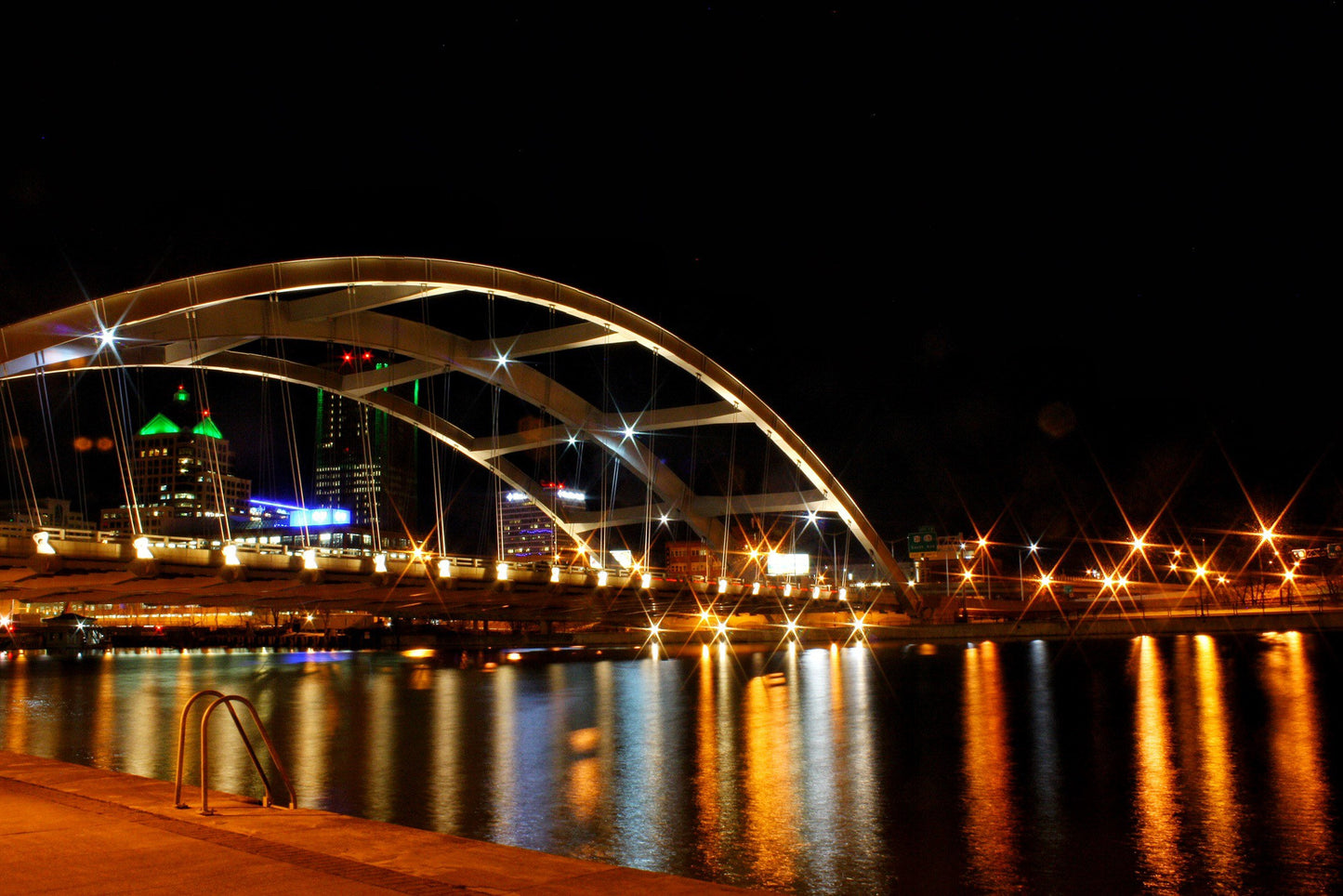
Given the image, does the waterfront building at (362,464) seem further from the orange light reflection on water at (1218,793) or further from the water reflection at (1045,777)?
the orange light reflection on water at (1218,793)

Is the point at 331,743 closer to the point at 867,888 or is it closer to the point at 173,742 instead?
the point at 173,742

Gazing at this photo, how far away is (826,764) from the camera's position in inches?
703

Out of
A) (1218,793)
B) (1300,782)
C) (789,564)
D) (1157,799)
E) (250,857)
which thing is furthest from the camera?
(789,564)

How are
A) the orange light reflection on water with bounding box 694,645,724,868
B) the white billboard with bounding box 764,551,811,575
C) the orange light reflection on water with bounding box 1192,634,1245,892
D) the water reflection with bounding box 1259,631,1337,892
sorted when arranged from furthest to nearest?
the white billboard with bounding box 764,551,811,575, the orange light reflection on water with bounding box 694,645,724,868, the water reflection with bounding box 1259,631,1337,892, the orange light reflection on water with bounding box 1192,634,1245,892

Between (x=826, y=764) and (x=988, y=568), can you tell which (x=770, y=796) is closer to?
(x=826, y=764)

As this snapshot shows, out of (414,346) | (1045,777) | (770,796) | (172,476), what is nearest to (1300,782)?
(1045,777)

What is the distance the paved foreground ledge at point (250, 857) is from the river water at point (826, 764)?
160 inches

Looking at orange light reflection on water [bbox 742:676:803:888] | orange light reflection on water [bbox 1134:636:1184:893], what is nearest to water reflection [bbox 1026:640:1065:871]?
orange light reflection on water [bbox 1134:636:1184:893]

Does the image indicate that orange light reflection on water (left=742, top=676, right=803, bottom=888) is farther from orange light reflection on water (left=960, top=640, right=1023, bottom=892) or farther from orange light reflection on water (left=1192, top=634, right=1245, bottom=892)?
orange light reflection on water (left=1192, top=634, right=1245, bottom=892)

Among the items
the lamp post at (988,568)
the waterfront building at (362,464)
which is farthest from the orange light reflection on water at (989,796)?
the lamp post at (988,568)

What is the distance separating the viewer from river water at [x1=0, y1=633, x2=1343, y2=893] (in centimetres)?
1114

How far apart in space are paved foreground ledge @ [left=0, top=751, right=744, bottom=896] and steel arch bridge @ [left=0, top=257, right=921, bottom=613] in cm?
2221

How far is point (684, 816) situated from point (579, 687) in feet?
70.6

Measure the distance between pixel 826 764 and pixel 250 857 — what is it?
43.4 feet
